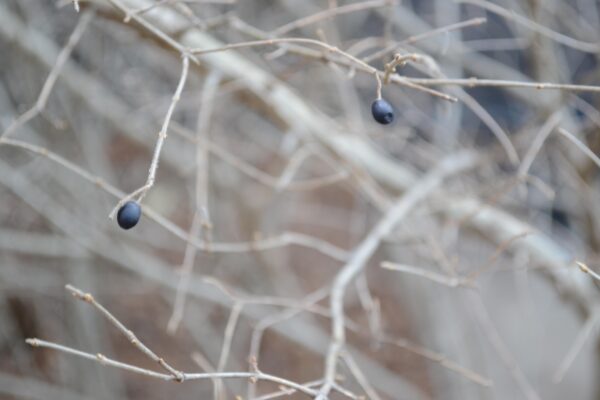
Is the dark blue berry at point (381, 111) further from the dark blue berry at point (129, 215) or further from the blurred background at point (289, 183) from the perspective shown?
the dark blue berry at point (129, 215)

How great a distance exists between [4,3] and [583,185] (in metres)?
1.73

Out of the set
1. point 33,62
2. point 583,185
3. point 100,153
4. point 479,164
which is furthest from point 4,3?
point 583,185

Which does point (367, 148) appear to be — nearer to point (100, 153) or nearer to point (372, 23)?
point (100, 153)

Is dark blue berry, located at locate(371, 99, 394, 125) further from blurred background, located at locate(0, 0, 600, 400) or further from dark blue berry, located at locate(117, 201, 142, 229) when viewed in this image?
dark blue berry, located at locate(117, 201, 142, 229)

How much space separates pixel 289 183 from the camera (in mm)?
1947

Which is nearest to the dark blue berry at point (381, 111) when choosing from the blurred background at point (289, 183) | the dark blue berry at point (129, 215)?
the blurred background at point (289, 183)

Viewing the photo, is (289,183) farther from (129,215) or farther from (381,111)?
(129,215)

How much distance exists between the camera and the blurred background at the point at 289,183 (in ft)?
5.50

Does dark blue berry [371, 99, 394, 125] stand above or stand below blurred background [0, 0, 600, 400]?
below

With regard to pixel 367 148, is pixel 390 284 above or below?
above

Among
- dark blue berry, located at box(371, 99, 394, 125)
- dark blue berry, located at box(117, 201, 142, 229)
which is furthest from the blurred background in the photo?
dark blue berry, located at box(117, 201, 142, 229)

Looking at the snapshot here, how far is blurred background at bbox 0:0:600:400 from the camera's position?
5.50 feet

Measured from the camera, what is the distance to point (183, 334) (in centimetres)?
500

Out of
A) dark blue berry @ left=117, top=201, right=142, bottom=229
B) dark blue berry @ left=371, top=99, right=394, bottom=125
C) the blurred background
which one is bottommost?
dark blue berry @ left=117, top=201, right=142, bottom=229
